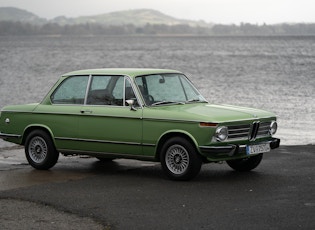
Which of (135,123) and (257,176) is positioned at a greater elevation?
(135,123)

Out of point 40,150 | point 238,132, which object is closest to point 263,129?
point 238,132

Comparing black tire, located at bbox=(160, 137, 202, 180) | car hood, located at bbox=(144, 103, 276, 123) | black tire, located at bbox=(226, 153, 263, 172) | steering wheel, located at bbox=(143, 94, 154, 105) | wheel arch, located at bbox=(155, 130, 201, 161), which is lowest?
black tire, located at bbox=(226, 153, 263, 172)

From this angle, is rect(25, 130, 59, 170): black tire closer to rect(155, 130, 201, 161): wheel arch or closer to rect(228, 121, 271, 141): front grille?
rect(155, 130, 201, 161): wheel arch

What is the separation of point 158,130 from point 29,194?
7.25 feet

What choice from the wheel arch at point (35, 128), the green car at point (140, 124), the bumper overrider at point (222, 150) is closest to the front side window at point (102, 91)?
the green car at point (140, 124)

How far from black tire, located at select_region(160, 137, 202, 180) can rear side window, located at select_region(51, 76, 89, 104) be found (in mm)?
1910

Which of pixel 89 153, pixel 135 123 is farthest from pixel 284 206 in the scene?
pixel 89 153

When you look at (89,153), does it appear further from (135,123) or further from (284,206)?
(284,206)

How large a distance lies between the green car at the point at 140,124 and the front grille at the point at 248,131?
0.01 m

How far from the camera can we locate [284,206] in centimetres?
923

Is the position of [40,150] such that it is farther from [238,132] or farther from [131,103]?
[238,132]

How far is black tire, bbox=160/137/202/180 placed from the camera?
11.0 m

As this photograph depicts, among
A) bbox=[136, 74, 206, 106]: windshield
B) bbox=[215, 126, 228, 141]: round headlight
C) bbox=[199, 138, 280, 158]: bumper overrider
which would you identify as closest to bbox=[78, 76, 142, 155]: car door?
bbox=[136, 74, 206, 106]: windshield

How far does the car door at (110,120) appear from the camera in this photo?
37.9 feet
